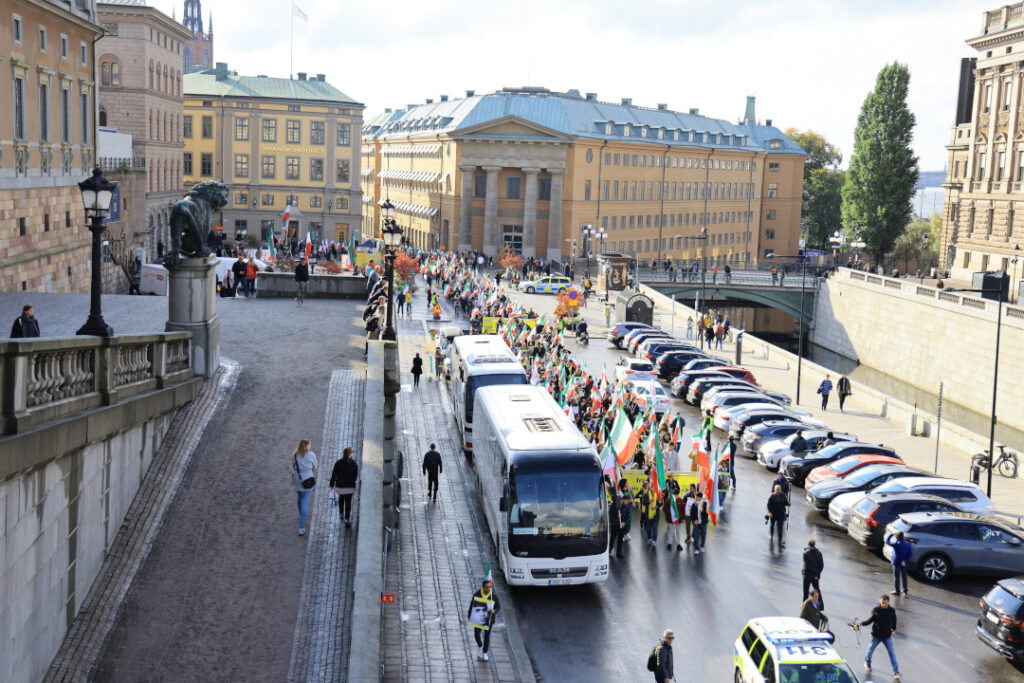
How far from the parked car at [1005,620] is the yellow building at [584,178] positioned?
74.4 meters

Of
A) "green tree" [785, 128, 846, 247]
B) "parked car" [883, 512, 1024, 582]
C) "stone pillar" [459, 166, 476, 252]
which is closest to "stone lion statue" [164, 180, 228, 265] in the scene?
"parked car" [883, 512, 1024, 582]

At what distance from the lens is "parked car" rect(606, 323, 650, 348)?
60.3m

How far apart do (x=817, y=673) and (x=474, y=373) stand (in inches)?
707

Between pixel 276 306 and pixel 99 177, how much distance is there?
66.5 feet

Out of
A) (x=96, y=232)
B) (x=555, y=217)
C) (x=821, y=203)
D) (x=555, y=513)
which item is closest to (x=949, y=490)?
(x=555, y=513)

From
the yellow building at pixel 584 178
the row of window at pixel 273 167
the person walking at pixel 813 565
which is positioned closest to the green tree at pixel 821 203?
the yellow building at pixel 584 178

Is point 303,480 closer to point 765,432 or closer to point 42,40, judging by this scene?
point 765,432

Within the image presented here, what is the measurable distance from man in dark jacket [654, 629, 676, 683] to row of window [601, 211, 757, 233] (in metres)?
94.6

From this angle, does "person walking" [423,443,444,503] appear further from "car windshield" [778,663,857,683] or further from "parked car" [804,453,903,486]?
"car windshield" [778,663,857,683]

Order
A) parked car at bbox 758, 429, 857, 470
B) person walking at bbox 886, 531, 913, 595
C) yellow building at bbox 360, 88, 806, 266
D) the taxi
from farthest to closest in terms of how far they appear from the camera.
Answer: yellow building at bbox 360, 88, 806, 266, the taxi, parked car at bbox 758, 429, 857, 470, person walking at bbox 886, 531, 913, 595

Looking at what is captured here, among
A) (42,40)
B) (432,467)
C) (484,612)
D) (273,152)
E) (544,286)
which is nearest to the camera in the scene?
(484,612)

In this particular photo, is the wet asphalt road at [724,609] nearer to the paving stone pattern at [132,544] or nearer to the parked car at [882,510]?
the parked car at [882,510]

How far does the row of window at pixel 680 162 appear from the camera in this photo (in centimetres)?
11288

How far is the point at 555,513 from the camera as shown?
2114cm
